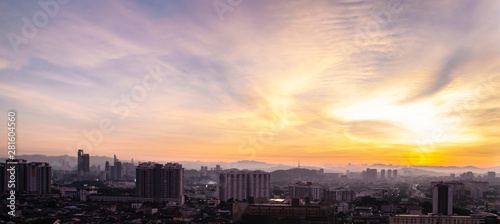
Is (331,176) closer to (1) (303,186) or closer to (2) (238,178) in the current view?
(1) (303,186)

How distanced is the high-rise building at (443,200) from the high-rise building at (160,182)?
1051cm

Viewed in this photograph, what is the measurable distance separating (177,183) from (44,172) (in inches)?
229

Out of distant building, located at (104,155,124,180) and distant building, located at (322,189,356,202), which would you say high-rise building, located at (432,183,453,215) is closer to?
distant building, located at (322,189,356,202)

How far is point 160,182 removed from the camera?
57.2 ft

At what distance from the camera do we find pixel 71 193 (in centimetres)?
1842

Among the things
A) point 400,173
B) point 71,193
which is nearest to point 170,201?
point 71,193

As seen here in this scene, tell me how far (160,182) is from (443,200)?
1178 cm

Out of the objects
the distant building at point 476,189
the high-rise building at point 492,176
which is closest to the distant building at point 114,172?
the distant building at point 476,189

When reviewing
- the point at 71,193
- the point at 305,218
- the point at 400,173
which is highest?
the point at 305,218

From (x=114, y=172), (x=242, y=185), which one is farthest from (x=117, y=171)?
(x=242, y=185)

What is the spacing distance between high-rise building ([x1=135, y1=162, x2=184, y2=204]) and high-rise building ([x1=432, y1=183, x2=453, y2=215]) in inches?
414

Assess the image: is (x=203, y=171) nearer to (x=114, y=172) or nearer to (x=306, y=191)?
(x=114, y=172)

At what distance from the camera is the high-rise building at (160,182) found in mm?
17219

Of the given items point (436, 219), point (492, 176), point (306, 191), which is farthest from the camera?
point (492, 176)
